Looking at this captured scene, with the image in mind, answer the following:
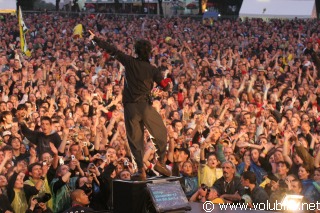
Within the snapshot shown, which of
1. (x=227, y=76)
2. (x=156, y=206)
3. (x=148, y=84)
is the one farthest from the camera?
(x=227, y=76)

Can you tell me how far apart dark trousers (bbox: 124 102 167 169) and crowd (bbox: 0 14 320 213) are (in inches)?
22.0

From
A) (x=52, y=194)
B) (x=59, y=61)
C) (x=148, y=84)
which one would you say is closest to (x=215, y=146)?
(x=52, y=194)

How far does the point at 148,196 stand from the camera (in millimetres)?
7559

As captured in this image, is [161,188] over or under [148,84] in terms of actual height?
under

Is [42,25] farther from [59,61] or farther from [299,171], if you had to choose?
[299,171]

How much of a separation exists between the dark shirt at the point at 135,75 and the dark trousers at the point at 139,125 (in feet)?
0.25

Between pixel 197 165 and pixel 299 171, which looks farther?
pixel 197 165

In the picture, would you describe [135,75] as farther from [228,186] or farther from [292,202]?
[228,186]

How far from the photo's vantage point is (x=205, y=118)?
44.2 ft

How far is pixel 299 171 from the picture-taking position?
9.39 meters

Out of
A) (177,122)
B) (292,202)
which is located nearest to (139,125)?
Answer: (292,202)

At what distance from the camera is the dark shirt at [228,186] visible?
9.40 m

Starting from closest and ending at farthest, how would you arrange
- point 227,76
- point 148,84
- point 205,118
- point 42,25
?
point 148,84 < point 205,118 < point 227,76 < point 42,25

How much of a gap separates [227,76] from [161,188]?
373 inches
